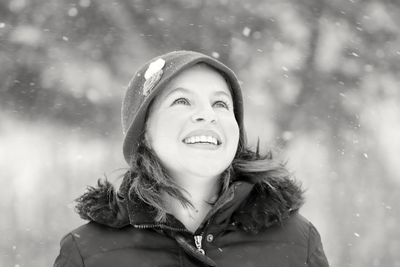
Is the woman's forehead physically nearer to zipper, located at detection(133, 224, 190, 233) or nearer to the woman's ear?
the woman's ear

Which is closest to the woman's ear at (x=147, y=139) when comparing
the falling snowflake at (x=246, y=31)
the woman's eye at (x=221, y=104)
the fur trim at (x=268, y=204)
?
the woman's eye at (x=221, y=104)

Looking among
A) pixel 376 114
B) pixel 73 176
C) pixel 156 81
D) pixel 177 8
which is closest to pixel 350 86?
pixel 376 114

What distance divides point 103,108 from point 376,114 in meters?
4.10

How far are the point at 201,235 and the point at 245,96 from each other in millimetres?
7231

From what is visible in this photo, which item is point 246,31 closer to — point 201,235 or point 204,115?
point 204,115

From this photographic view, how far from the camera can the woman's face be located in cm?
222

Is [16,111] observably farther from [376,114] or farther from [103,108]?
[376,114]

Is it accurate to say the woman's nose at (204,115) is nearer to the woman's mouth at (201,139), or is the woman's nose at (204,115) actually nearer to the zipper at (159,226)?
the woman's mouth at (201,139)

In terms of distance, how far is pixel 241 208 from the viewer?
7.43 ft

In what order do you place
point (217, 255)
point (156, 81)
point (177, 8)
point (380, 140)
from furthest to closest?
point (380, 140), point (177, 8), point (156, 81), point (217, 255)

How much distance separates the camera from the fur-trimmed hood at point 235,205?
218cm

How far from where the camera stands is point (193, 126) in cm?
223

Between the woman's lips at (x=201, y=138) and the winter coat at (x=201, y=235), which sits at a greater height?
the woman's lips at (x=201, y=138)

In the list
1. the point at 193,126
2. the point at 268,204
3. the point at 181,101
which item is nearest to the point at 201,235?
the point at 268,204
